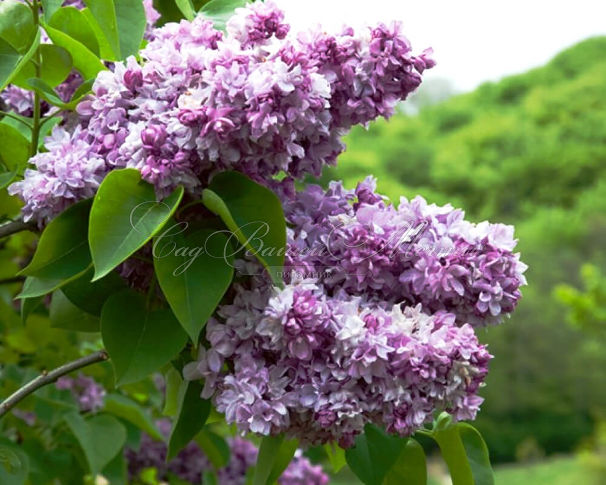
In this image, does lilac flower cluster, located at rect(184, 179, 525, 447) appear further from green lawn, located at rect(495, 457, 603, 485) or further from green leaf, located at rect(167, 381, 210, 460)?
green lawn, located at rect(495, 457, 603, 485)

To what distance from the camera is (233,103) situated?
0.85 metres

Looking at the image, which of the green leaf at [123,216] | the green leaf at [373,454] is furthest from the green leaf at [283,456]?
the green leaf at [123,216]

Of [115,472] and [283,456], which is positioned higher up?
[283,456]

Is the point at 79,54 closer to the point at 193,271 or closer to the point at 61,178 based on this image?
the point at 61,178

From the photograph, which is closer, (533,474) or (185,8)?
(185,8)

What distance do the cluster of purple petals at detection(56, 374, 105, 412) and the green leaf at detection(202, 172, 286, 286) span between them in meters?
0.94

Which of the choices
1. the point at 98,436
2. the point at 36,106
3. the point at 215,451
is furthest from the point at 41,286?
the point at 215,451

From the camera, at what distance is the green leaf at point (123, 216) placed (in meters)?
0.84

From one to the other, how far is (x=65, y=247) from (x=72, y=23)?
11.6 inches

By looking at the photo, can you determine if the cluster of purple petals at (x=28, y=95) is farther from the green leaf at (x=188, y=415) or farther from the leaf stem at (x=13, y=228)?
the green leaf at (x=188, y=415)

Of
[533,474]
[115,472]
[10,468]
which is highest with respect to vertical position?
[10,468]

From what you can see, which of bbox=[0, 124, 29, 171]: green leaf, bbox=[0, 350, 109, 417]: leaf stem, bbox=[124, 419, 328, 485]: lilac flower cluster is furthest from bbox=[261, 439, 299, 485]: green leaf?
bbox=[124, 419, 328, 485]: lilac flower cluster

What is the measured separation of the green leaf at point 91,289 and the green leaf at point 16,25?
267mm

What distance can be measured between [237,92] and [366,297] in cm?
23
